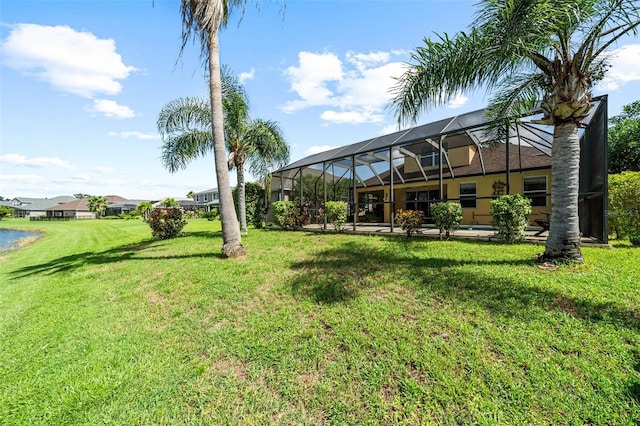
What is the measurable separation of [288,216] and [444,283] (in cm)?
988

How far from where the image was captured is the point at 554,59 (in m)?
5.13

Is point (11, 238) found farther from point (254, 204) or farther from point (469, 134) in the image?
point (469, 134)

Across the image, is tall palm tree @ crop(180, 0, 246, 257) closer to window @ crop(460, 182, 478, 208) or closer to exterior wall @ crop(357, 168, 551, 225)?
exterior wall @ crop(357, 168, 551, 225)

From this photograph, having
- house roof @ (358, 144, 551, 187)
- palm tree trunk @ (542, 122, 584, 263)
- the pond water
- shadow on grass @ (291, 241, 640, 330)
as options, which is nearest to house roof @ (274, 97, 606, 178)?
house roof @ (358, 144, 551, 187)

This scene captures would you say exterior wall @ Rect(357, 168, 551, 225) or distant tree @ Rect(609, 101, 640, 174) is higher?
distant tree @ Rect(609, 101, 640, 174)

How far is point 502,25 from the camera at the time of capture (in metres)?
4.46

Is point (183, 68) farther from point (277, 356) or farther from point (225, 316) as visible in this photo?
point (277, 356)

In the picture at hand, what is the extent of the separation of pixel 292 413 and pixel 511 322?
2801mm

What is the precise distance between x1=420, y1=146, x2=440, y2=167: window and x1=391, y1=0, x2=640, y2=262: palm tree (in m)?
8.60

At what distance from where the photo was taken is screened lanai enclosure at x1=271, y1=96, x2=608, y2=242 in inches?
290

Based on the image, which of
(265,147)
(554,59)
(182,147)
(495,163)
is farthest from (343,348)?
(495,163)

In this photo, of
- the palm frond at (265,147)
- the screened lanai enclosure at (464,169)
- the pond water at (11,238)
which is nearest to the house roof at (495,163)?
the screened lanai enclosure at (464,169)

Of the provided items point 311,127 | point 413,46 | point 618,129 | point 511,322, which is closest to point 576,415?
point 511,322

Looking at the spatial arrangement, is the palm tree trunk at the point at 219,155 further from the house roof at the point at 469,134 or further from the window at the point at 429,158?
the window at the point at 429,158
